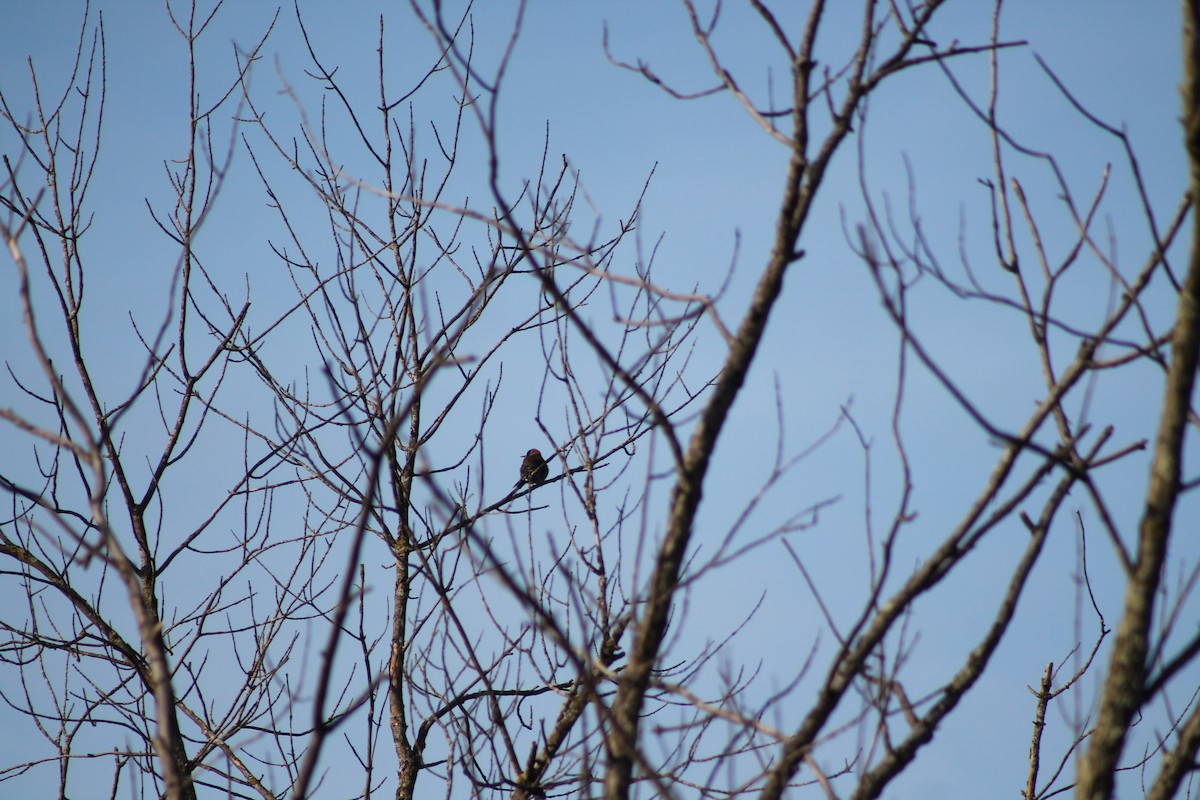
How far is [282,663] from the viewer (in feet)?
13.8

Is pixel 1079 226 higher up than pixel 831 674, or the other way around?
pixel 1079 226

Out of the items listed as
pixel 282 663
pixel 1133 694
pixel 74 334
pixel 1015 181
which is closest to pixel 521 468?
pixel 282 663

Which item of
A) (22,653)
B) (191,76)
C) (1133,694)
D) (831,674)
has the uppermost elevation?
(191,76)

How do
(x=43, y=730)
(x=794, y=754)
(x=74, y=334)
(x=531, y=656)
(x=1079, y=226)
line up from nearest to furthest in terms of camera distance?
(x=794, y=754), (x=1079, y=226), (x=531, y=656), (x=74, y=334), (x=43, y=730)

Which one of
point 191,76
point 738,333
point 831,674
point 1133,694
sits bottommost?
point 1133,694

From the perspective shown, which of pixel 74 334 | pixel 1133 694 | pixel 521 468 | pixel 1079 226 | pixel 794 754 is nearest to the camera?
pixel 1133 694

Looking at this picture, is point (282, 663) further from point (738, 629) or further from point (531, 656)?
point (738, 629)

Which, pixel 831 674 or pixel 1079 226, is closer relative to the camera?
pixel 831 674

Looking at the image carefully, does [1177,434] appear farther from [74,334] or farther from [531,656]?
[74,334]

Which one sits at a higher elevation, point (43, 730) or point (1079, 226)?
point (43, 730)

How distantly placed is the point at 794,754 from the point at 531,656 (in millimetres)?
2006

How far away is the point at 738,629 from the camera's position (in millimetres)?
3945

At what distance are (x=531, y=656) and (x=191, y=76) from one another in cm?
263

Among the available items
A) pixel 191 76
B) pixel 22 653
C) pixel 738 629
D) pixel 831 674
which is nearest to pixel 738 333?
pixel 831 674
